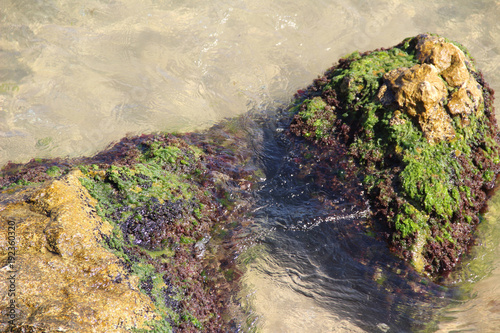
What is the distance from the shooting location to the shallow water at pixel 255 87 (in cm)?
409

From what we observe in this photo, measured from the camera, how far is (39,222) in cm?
322

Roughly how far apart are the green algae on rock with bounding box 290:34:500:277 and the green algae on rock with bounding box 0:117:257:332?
1634mm

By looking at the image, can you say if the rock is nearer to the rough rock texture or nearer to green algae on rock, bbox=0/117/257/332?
green algae on rock, bbox=0/117/257/332

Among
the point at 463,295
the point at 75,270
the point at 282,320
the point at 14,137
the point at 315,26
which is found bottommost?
the point at 14,137

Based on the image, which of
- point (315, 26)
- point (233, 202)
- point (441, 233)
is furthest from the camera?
point (315, 26)

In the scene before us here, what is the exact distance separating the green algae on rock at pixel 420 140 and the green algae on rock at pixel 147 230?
1.63 meters

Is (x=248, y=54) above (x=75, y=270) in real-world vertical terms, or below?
above

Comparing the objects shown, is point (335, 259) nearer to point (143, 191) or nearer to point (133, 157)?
point (143, 191)

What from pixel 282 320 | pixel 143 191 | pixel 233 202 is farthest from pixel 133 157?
pixel 282 320

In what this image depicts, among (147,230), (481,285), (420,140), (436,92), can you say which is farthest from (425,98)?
(147,230)

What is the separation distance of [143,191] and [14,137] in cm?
370

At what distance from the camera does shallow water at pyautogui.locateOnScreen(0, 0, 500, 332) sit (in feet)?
13.4

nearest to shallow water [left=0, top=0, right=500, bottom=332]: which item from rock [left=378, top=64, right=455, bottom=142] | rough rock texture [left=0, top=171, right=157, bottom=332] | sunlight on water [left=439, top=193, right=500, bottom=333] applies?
sunlight on water [left=439, top=193, right=500, bottom=333]

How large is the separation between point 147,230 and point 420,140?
3.62 metres
